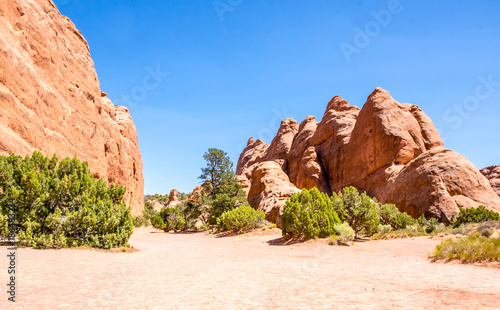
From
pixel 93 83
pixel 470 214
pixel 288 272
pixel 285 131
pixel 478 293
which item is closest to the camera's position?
pixel 478 293

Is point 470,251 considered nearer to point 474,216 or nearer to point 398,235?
point 398,235

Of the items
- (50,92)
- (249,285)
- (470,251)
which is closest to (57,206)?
(249,285)

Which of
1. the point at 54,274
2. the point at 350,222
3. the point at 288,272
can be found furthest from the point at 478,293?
the point at 350,222

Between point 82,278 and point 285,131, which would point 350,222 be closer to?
point 82,278

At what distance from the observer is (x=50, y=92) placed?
28.5 meters

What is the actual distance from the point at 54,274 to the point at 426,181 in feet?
105

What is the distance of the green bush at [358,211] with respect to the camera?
69.6ft

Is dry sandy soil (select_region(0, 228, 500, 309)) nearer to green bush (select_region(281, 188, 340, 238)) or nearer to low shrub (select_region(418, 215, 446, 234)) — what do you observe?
green bush (select_region(281, 188, 340, 238))

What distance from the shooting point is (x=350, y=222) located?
22359 mm

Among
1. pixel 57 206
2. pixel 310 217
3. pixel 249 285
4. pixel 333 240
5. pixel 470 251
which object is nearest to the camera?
pixel 249 285

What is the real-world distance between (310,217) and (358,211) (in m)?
3.73

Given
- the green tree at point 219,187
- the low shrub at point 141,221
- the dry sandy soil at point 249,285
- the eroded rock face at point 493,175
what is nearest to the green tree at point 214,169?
the green tree at point 219,187

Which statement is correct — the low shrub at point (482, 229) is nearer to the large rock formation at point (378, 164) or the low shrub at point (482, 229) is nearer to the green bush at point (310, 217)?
the large rock formation at point (378, 164)

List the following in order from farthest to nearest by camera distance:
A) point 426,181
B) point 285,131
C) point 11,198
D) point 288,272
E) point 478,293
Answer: point 285,131 < point 426,181 < point 11,198 < point 288,272 < point 478,293
